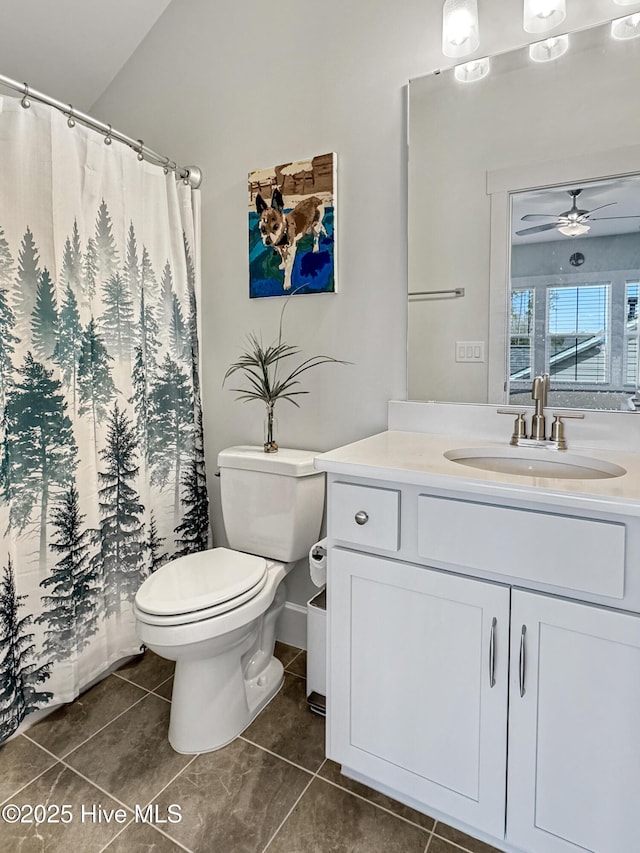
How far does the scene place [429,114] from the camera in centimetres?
161

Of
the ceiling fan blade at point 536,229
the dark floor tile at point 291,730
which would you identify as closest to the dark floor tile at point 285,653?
the dark floor tile at point 291,730

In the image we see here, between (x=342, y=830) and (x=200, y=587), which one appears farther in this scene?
(x=200, y=587)

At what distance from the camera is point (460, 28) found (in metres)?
1.51

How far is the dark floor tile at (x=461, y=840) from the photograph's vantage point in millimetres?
1225

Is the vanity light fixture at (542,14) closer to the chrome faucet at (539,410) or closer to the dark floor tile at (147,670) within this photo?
the chrome faucet at (539,410)

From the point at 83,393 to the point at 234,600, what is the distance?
0.82 metres

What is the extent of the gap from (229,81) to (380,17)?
0.63m

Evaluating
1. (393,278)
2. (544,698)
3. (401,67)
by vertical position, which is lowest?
(544,698)

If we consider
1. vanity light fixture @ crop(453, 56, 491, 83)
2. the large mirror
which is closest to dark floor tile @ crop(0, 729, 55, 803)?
the large mirror

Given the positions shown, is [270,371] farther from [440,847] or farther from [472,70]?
[440,847]

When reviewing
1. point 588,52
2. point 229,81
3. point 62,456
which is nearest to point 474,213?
point 588,52

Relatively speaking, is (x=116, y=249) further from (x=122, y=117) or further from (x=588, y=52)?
(x=588, y=52)

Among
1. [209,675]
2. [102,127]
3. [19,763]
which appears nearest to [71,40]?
[102,127]

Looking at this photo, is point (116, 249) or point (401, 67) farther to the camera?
point (116, 249)
